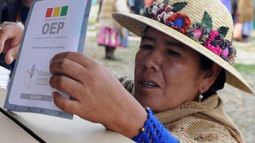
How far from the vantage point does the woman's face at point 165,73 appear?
4.52 feet

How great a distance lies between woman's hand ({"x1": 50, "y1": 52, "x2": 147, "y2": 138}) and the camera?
776mm

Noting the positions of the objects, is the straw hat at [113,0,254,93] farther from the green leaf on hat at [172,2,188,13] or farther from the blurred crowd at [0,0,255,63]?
the blurred crowd at [0,0,255,63]

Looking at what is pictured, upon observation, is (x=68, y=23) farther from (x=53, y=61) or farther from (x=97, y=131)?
(x=97, y=131)

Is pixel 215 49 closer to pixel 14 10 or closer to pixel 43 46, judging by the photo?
pixel 43 46

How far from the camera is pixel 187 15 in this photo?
1407 millimetres

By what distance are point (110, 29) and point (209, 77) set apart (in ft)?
17.7

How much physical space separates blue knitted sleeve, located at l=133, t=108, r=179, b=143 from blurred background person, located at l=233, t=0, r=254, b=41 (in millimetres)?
9024

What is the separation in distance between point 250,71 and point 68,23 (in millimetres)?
6399

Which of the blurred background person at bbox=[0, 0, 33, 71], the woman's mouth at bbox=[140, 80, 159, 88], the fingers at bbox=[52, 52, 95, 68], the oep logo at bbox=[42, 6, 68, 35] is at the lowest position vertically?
the blurred background person at bbox=[0, 0, 33, 71]

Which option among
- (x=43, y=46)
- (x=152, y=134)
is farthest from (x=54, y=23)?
(x=152, y=134)

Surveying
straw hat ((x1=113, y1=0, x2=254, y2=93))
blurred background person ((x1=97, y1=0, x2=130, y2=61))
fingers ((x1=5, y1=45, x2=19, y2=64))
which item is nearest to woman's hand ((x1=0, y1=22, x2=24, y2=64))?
fingers ((x1=5, y1=45, x2=19, y2=64))

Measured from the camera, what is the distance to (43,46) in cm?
88

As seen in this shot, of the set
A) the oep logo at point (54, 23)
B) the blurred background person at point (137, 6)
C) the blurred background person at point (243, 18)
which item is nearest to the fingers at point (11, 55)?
the oep logo at point (54, 23)

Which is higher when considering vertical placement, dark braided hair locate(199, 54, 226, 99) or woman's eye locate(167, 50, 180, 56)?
woman's eye locate(167, 50, 180, 56)
